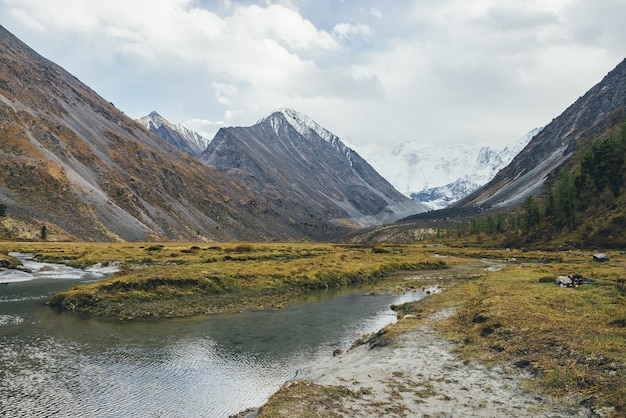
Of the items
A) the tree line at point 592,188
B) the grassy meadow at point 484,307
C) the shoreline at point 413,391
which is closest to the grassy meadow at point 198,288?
the grassy meadow at point 484,307

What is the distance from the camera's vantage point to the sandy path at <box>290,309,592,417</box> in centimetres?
1733

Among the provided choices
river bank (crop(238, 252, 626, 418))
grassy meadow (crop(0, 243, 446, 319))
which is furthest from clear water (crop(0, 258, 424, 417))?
river bank (crop(238, 252, 626, 418))

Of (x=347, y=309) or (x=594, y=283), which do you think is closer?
(x=594, y=283)

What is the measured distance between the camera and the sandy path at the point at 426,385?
17328mm

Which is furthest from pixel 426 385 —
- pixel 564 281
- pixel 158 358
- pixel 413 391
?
pixel 564 281

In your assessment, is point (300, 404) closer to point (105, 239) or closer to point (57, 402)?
point (57, 402)

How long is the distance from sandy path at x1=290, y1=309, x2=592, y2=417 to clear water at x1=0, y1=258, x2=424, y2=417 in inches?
180

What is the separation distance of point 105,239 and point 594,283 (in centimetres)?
19463

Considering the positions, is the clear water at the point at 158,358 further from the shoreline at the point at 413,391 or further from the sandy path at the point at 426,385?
the sandy path at the point at 426,385

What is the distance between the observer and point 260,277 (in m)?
64.4

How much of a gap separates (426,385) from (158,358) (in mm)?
19578

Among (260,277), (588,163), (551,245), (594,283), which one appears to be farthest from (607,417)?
(588,163)

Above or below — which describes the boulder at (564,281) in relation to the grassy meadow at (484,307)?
above

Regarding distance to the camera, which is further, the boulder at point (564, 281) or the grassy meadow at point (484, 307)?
the boulder at point (564, 281)
